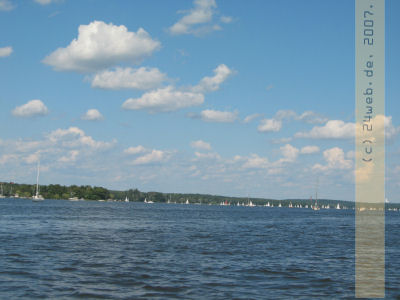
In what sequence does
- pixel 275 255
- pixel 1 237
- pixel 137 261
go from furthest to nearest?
pixel 1 237, pixel 275 255, pixel 137 261

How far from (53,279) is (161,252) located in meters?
15.6

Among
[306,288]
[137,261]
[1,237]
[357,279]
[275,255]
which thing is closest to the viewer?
[306,288]

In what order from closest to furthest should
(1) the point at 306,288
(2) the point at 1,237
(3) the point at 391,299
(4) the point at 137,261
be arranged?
1. (3) the point at 391,299
2. (1) the point at 306,288
3. (4) the point at 137,261
4. (2) the point at 1,237

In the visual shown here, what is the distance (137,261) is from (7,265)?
33.2 ft

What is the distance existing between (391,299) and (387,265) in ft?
44.8

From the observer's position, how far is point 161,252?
41156 millimetres

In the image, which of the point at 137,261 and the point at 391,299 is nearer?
the point at 391,299

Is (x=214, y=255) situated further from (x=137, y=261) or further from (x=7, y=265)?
(x=7, y=265)

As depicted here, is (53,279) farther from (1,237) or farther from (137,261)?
(1,237)

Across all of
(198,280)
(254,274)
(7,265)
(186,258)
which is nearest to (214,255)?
(186,258)

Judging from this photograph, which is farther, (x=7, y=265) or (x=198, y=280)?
(x=7, y=265)

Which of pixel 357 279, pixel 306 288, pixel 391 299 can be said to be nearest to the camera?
pixel 391 299

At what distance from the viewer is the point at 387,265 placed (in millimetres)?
36750

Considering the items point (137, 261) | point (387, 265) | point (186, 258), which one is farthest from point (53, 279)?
point (387, 265)
